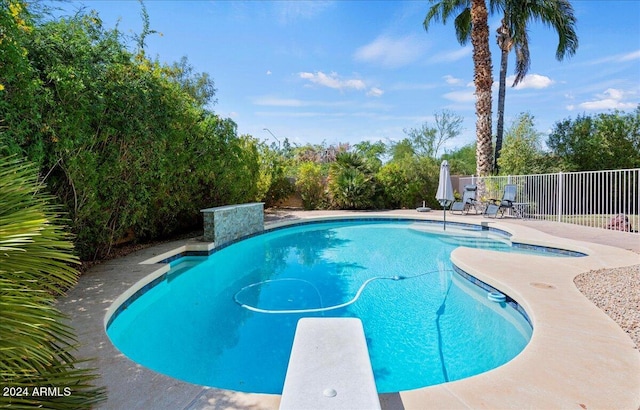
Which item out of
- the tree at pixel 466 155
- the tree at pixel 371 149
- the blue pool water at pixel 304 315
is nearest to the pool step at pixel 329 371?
the blue pool water at pixel 304 315

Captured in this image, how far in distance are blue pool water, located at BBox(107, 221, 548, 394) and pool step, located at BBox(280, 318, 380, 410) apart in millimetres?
1069

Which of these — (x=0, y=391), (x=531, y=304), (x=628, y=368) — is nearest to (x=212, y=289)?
(x=0, y=391)

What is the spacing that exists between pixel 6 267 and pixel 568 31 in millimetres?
20749

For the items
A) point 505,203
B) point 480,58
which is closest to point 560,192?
point 505,203

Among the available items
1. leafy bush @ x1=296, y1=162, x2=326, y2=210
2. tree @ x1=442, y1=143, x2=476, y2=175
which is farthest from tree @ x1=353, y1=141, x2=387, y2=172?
leafy bush @ x1=296, y1=162, x2=326, y2=210

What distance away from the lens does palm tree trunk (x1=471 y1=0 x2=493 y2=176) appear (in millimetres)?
15305

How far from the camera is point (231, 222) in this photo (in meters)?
10.1

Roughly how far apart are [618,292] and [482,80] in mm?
13868

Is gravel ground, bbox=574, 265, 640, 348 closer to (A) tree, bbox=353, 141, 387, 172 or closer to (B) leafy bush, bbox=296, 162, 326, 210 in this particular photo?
(B) leafy bush, bbox=296, 162, 326, 210

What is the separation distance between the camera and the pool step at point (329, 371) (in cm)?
180

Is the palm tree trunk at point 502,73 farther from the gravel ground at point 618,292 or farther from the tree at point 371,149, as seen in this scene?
the tree at point 371,149

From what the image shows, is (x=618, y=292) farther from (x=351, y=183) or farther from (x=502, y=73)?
(x=502, y=73)

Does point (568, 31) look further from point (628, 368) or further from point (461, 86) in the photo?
point (628, 368)

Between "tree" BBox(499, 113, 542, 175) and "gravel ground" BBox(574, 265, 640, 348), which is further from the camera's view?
"tree" BBox(499, 113, 542, 175)
